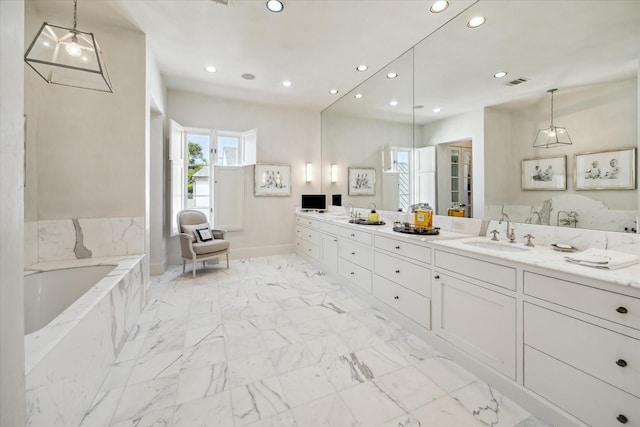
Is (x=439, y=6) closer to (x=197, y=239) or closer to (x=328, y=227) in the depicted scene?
(x=328, y=227)

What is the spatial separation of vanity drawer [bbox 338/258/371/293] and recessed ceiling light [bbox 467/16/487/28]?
104 inches

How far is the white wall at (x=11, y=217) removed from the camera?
Result: 24.3 inches

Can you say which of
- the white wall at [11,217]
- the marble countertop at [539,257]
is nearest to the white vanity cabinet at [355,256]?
the marble countertop at [539,257]

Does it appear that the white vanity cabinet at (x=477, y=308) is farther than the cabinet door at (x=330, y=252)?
No

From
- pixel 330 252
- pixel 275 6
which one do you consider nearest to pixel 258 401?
pixel 330 252

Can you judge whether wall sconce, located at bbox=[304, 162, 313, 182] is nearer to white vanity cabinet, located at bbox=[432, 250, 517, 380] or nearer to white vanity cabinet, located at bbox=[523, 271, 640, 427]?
white vanity cabinet, located at bbox=[432, 250, 517, 380]

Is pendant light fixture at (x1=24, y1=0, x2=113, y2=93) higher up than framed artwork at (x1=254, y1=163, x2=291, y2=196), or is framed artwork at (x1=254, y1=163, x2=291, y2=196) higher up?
pendant light fixture at (x1=24, y1=0, x2=113, y2=93)

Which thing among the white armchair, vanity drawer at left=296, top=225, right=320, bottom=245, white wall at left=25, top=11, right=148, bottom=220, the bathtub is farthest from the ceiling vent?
the white armchair

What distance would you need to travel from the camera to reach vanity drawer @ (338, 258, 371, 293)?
2.99 metres

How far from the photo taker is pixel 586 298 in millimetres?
1286

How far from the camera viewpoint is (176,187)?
14.0ft

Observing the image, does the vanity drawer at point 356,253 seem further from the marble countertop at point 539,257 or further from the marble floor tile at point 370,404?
the marble floor tile at point 370,404

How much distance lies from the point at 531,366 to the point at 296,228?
4.25 m

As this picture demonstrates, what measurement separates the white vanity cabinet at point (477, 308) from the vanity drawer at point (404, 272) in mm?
95
